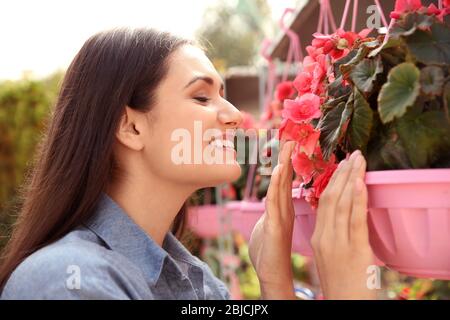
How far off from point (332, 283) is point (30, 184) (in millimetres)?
712

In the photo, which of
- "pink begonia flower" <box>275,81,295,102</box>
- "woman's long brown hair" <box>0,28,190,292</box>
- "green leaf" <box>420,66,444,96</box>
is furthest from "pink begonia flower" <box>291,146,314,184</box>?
"pink begonia flower" <box>275,81,295,102</box>

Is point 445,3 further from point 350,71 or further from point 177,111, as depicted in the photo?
point 177,111

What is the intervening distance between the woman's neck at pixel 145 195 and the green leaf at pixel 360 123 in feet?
1.41

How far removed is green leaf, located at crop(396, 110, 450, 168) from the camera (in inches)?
31.9

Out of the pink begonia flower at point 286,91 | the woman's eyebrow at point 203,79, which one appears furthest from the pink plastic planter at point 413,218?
the pink begonia flower at point 286,91

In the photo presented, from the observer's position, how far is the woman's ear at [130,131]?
1180mm

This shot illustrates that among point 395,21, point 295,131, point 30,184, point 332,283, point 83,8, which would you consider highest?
point 83,8

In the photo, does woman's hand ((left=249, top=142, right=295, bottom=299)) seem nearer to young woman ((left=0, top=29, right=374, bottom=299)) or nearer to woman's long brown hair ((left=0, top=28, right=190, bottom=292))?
young woman ((left=0, top=29, right=374, bottom=299))

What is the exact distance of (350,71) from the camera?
2.94ft

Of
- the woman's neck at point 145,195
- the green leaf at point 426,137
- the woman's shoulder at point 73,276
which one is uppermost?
the green leaf at point 426,137

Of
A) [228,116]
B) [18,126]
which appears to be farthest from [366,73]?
[18,126]

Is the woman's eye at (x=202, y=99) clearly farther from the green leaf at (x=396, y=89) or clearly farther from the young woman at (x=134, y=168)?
the green leaf at (x=396, y=89)

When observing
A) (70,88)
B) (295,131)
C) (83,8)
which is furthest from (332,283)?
(83,8)

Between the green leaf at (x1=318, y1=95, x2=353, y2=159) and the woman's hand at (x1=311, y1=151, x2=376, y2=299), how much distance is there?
0.12ft
